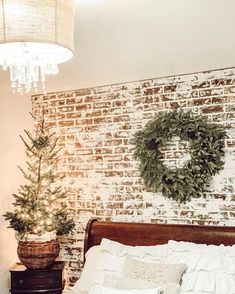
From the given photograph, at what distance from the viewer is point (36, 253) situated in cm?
427

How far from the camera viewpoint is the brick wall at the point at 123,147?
4.01 m

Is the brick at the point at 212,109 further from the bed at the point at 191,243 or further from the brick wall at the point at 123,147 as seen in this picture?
the bed at the point at 191,243

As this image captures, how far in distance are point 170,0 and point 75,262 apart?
3012 mm

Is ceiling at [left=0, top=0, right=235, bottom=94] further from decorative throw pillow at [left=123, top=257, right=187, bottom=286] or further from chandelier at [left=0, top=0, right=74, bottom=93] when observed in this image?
decorative throw pillow at [left=123, top=257, right=187, bottom=286]

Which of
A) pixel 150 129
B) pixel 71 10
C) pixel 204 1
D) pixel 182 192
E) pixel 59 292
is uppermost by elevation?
pixel 204 1

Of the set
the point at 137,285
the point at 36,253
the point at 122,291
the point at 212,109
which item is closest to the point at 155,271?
the point at 137,285

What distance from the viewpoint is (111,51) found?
3.55 meters

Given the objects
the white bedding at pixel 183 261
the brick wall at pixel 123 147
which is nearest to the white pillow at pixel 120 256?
A: the white bedding at pixel 183 261

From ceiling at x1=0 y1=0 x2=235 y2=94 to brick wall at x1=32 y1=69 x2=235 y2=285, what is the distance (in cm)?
17

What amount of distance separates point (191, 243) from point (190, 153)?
32.6 inches

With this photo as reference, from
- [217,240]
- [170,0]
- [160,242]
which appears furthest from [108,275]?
[170,0]

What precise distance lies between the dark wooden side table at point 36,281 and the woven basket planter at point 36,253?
0.21ft

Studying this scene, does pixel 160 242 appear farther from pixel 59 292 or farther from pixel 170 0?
pixel 170 0

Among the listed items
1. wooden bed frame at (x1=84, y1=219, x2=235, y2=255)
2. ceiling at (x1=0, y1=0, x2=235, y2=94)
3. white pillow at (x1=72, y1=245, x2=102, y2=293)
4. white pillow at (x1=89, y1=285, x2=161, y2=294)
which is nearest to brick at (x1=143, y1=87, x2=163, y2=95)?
ceiling at (x1=0, y1=0, x2=235, y2=94)
